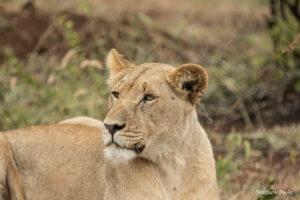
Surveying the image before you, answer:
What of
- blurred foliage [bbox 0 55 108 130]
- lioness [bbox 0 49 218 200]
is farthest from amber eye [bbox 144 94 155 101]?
blurred foliage [bbox 0 55 108 130]

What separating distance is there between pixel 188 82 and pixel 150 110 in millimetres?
320

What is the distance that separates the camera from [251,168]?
5.79 metres

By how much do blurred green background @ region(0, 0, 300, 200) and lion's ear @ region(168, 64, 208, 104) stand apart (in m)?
1.06

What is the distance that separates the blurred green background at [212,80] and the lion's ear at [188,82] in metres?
1.06

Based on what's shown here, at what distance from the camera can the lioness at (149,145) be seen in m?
3.40

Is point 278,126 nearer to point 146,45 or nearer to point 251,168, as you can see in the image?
point 251,168

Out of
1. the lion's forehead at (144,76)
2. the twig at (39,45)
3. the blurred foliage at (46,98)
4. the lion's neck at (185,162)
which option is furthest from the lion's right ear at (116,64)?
the twig at (39,45)

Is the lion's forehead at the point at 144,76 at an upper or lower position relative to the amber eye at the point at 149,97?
upper

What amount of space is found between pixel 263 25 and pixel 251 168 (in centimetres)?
624

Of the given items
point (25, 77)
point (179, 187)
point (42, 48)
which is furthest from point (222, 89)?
point (179, 187)

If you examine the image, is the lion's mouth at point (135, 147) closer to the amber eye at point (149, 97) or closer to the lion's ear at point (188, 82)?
the amber eye at point (149, 97)

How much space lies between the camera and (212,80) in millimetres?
7273

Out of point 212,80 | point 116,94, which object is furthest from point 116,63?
point 212,80

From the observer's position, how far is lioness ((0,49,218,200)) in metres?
3.40
